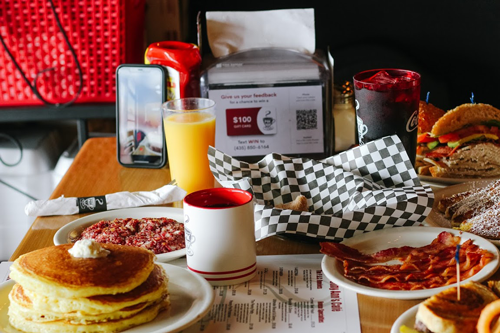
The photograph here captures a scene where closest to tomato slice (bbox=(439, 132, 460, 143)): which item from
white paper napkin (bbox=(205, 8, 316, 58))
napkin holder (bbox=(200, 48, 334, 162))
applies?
napkin holder (bbox=(200, 48, 334, 162))

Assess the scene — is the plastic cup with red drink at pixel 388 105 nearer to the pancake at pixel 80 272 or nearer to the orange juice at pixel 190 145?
the orange juice at pixel 190 145

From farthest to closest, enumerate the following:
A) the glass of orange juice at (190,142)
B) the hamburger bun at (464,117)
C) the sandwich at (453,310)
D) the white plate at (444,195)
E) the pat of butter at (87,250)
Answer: the hamburger bun at (464,117)
the glass of orange juice at (190,142)
the white plate at (444,195)
the pat of butter at (87,250)
the sandwich at (453,310)

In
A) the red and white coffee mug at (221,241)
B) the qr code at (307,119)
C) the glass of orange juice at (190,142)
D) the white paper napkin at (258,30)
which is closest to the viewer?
the red and white coffee mug at (221,241)

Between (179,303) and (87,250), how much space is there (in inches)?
5.9

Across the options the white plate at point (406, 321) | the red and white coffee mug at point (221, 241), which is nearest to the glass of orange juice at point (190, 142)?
the red and white coffee mug at point (221, 241)

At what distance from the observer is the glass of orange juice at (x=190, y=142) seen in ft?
4.73

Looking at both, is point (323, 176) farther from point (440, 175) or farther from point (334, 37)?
point (334, 37)

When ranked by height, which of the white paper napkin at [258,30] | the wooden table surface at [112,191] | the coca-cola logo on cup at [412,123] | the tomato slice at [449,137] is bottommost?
the wooden table surface at [112,191]

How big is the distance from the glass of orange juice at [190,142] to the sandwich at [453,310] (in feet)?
2.50

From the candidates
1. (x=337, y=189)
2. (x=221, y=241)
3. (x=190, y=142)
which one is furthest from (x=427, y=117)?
(x=221, y=241)

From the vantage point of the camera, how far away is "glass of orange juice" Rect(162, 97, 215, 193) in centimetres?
144

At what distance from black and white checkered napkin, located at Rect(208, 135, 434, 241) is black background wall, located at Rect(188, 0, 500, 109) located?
104 cm

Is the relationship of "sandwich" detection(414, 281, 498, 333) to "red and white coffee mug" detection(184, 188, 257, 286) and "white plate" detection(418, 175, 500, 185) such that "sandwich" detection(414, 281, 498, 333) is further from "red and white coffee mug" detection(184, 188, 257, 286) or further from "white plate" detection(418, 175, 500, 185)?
"white plate" detection(418, 175, 500, 185)

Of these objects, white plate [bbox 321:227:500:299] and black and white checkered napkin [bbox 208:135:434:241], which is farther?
black and white checkered napkin [bbox 208:135:434:241]
